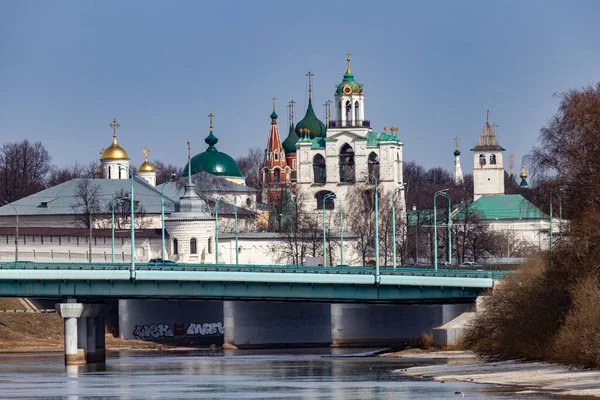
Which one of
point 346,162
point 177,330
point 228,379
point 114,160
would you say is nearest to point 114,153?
point 114,160

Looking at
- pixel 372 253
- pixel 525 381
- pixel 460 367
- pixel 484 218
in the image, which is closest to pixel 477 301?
pixel 460 367

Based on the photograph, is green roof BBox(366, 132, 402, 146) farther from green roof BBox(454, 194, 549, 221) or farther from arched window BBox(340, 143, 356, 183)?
green roof BBox(454, 194, 549, 221)

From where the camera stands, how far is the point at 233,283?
84.0m

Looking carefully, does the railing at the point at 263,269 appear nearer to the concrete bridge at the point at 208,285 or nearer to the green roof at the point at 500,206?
the concrete bridge at the point at 208,285

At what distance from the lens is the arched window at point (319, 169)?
169m

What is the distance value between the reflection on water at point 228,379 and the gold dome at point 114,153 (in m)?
77.2

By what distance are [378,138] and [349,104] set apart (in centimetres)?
630

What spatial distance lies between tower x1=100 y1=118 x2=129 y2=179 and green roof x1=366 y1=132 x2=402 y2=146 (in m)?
24.8

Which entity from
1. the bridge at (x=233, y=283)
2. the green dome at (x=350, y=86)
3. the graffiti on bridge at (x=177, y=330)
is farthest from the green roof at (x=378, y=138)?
the bridge at (x=233, y=283)

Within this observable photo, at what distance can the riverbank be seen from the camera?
2100 inches

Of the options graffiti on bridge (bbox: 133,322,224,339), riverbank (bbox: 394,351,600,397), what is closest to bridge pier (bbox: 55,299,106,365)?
graffiti on bridge (bbox: 133,322,224,339)

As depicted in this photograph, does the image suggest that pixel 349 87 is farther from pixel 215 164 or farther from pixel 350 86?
pixel 215 164

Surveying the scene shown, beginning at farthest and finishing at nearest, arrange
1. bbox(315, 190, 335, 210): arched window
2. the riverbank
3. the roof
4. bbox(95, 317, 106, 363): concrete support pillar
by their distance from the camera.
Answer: bbox(315, 190, 335, 210): arched window
the roof
bbox(95, 317, 106, 363): concrete support pillar
the riverbank

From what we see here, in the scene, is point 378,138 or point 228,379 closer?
point 228,379
